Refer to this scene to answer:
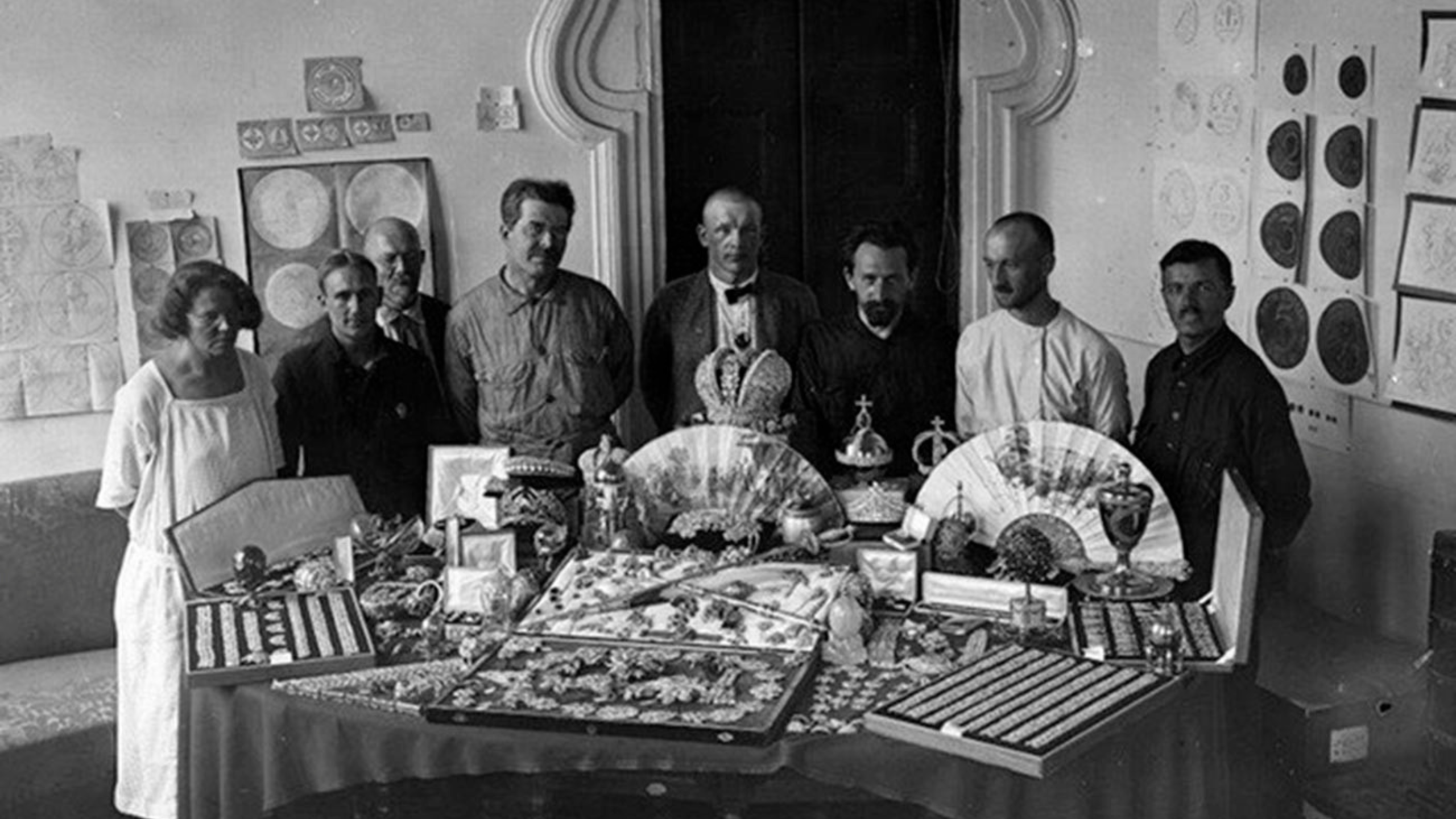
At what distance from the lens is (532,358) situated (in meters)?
7.06

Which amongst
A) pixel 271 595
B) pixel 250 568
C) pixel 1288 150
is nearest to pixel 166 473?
pixel 250 568

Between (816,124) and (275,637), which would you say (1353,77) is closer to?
(816,124)

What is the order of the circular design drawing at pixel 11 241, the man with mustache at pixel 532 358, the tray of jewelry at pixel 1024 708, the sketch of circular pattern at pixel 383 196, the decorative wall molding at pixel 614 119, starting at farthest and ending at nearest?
the decorative wall molding at pixel 614 119 → the sketch of circular pattern at pixel 383 196 → the circular design drawing at pixel 11 241 → the man with mustache at pixel 532 358 → the tray of jewelry at pixel 1024 708

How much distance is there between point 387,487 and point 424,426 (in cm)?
31

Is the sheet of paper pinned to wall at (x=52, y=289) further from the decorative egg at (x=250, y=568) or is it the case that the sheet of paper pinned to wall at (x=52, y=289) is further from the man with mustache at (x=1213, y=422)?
the man with mustache at (x=1213, y=422)

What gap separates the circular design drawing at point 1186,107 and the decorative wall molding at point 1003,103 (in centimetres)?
88

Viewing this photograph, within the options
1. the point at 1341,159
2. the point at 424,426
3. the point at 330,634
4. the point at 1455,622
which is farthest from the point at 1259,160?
the point at 330,634

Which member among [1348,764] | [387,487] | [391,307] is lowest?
Answer: [1348,764]

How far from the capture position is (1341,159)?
6941mm

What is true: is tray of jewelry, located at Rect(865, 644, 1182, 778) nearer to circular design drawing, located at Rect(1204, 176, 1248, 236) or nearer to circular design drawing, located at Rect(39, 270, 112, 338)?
circular design drawing, located at Rect(1204, 176, 1248, 236)

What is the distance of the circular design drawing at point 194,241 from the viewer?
302 inches

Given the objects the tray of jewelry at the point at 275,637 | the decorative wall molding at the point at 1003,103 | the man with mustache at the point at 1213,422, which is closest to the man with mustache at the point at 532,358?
the tray of jewelry at the point at 275,637

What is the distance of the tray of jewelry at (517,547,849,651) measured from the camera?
15.8 ft

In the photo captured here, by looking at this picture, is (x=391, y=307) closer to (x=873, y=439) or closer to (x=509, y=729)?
(x=873, y=439)
